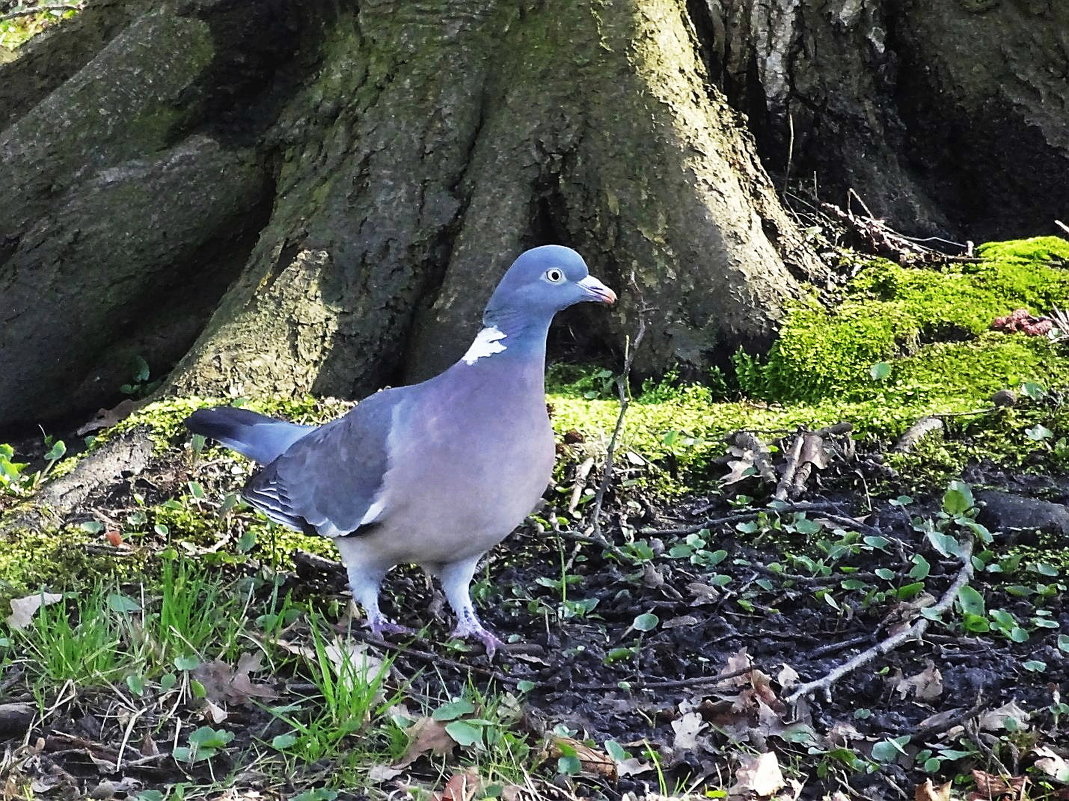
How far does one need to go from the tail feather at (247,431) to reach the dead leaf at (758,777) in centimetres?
167

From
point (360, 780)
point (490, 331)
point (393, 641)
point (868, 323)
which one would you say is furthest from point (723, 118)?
point (360, 780)

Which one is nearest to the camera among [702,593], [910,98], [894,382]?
[702,593]

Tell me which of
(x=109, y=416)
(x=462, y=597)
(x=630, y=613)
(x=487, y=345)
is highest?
(x=487, y=345)

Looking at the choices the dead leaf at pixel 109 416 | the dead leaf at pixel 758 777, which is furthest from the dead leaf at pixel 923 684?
the dead leaf at pixel 109 416

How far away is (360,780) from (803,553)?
1.52 m

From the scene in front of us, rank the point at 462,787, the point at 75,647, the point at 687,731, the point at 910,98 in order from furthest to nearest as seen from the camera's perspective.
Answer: the point at 910,98
the point at 75,647
the point at 687,731
the point at 462,787

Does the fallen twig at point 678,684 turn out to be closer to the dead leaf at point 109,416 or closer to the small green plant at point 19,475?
the small green plant at point 19,475

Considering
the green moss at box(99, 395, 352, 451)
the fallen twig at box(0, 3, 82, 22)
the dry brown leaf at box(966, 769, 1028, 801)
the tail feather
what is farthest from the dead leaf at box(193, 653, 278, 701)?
the fallen twig at box(0, 3, 82, 22)

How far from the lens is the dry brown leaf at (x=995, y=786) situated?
245 cm

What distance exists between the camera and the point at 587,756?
2.56 meters

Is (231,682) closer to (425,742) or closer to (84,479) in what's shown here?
(425,742)

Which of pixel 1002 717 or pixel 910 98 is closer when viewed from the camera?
pixel 1002 717

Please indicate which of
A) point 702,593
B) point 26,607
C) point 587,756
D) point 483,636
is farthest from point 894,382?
point 26,607

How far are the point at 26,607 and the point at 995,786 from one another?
230cm
